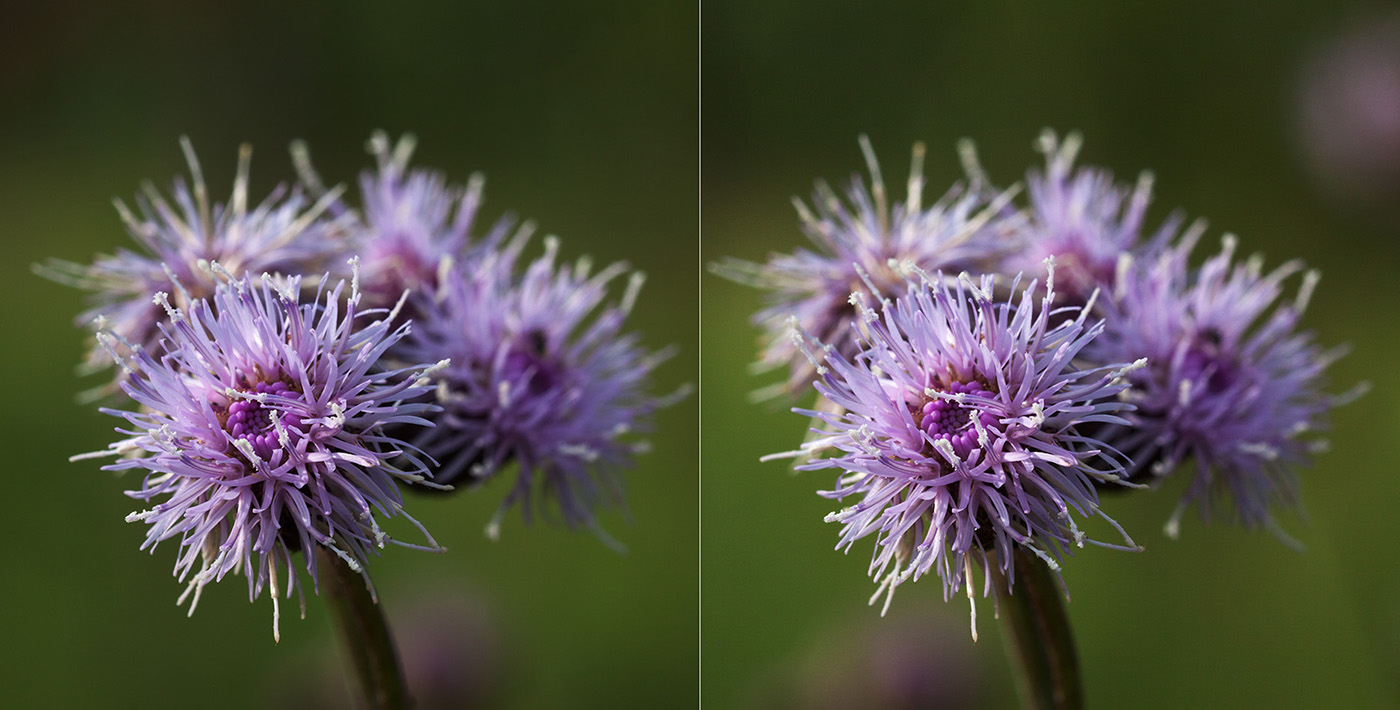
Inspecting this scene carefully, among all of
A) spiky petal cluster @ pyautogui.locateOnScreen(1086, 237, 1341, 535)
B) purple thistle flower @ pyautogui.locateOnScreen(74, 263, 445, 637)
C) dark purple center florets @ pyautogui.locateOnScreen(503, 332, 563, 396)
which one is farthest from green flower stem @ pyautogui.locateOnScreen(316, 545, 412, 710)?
spiky petal cluster @ pyautogui.locateOnScreen(1086, 237, 1341, 535)

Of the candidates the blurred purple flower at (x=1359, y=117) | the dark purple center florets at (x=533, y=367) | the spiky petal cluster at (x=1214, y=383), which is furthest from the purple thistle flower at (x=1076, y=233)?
the blurred purple flower at (x=1359, y=117)

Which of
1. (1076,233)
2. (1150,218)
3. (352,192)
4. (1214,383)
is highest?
(352,192)

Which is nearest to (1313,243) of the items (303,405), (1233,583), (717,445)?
(1233,583)

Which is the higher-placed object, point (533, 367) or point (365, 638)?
point (533, 367)

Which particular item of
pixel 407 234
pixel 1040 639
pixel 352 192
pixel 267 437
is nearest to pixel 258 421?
pixel 267 437

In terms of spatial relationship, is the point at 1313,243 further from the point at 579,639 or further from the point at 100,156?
the point at 100,156

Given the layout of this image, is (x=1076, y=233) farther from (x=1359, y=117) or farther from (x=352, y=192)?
(x=352, y=192)

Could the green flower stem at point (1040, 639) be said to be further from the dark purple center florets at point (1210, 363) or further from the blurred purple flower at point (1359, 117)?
the blurred purple flower at point (1359, 117)
